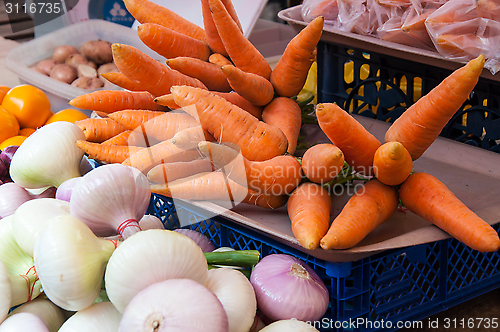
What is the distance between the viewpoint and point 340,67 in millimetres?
1270

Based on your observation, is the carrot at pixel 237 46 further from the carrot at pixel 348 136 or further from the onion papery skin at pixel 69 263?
the onion papery skin at pixel 69 263

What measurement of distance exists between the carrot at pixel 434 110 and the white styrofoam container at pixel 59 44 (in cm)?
117

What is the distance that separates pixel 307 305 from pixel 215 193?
0.30 m

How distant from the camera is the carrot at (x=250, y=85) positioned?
923mm

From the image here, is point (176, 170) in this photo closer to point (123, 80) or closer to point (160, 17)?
point (123, 80)

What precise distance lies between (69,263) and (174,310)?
15 cm

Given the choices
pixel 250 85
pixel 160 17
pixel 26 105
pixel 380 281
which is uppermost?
pixel 160 17

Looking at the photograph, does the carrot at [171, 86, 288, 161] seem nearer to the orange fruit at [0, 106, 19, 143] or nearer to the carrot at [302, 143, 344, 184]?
the carrot at [302, 143, 344, 184]


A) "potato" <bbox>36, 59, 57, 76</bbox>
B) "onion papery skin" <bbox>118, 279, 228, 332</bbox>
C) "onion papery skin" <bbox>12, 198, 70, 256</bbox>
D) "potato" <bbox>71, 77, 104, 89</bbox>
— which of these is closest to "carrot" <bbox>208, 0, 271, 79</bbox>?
"onion papery skin" <bbox>12, 198, 70, 256</bbox>

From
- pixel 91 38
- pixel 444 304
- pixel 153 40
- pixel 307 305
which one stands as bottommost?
pixel 444 304

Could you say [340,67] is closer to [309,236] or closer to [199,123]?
[199,123]

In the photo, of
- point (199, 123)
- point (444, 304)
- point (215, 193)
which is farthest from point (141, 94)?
point (444, 304)

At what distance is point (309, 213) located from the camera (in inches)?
28.4

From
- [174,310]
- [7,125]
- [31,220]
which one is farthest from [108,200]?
[7,125]
